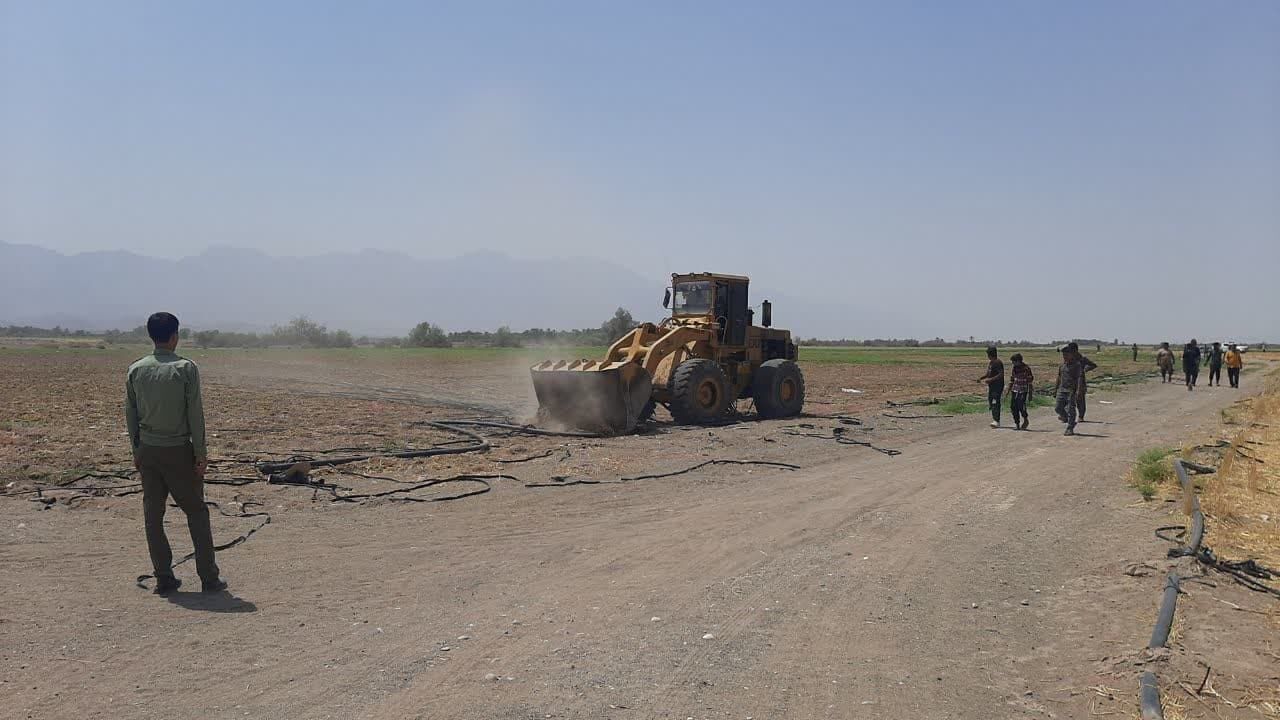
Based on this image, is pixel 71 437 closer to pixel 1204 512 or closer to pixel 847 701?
pixel 847 701

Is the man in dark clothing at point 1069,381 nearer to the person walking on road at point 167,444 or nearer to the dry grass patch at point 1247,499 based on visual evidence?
the dry grass patch at point 1247,499

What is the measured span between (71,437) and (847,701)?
1533 cm

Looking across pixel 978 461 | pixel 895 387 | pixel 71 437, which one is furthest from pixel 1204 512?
pixel 895 387

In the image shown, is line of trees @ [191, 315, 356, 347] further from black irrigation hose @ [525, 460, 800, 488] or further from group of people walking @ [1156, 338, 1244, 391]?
black irrigation hose @ [525, 460, 800, 488]

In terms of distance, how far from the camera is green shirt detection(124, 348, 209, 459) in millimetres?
6992

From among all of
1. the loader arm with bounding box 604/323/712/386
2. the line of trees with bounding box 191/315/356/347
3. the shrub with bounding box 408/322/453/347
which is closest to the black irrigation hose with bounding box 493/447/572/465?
the loader arm with bounding box 604/323/712/386

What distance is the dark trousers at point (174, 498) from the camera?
7.04 metres

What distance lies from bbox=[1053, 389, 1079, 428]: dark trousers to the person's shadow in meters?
16.1

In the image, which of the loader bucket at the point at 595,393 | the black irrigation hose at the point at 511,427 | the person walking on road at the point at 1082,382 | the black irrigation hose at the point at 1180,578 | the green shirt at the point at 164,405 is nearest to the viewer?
the black irrigation hose at the point at 1180,578

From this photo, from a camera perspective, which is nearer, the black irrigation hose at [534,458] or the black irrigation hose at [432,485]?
the black irrigation hose at [432,485]

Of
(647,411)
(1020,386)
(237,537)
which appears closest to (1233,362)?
(1020,386)

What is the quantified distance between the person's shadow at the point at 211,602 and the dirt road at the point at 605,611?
0.04 meters

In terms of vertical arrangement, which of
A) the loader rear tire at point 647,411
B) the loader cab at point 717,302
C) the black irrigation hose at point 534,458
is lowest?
the black irrigation hose at point 534,458

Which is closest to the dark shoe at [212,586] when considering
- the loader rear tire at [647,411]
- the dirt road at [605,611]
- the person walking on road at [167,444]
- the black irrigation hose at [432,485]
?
the person walking on road at [167,444]
